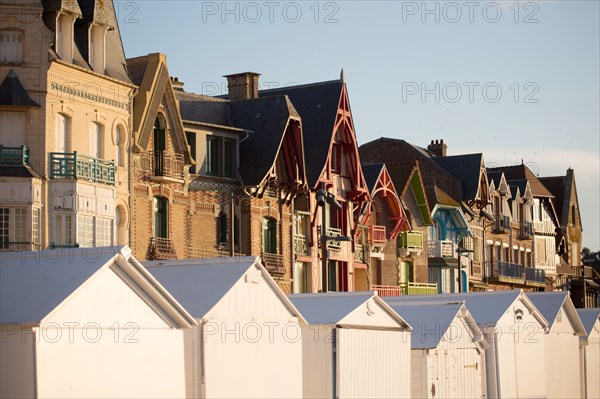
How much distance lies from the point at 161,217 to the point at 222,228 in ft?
15.0

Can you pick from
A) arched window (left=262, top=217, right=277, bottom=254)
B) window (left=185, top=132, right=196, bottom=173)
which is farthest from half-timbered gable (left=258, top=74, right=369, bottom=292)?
window (left=185, top=132, right=196, bottom=173)

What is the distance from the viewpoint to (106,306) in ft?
86.9

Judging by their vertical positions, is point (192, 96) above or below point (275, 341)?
above

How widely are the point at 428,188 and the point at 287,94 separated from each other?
1630 centimetres

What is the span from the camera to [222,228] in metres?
53.3

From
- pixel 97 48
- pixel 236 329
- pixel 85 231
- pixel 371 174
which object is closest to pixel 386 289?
pixel 371 174

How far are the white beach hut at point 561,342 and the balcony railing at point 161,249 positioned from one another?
14192 millimetres

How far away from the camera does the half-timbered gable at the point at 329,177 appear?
58312mm

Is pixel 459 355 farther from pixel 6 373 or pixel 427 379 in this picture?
pixel 6 373

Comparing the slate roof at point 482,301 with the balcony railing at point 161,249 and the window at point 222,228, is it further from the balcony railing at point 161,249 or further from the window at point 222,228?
the window at point 222,228

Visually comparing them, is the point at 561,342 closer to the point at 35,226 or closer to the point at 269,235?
the point at 269,235

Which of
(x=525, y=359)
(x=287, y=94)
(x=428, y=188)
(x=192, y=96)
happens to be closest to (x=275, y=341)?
(x=525, y=359)

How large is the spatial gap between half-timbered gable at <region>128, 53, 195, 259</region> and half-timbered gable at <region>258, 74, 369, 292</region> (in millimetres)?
9385

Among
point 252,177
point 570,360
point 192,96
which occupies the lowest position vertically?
point 570,360
